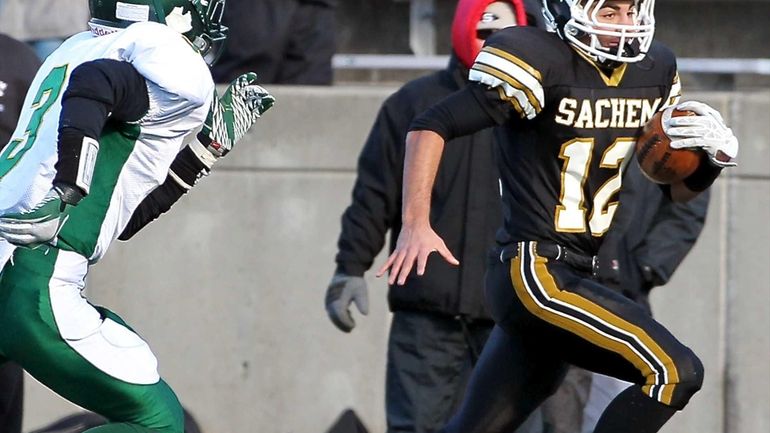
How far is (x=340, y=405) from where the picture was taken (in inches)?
260

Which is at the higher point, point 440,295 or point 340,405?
point 440,295

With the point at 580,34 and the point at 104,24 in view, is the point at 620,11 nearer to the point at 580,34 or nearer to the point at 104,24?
the point at 580,34

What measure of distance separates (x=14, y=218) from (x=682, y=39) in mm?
6127

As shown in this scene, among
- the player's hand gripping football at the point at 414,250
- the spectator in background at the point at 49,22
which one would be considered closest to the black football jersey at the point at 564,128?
the player's hand gripping football at the point at 414,250

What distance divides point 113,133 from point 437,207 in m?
1.71

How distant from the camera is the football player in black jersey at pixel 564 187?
14.9ft

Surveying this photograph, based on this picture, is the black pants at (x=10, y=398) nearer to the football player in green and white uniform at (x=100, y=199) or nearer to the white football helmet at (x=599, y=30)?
the football player in green and white uniform at (x=100, y=199)

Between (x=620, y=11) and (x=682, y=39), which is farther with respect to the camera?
(x=682, y=39)

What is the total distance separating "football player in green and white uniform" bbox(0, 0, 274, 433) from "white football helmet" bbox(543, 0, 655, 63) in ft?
3.33

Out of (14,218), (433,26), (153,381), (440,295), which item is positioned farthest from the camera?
(433,26)

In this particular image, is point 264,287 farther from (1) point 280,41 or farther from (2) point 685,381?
(2) point 685,381

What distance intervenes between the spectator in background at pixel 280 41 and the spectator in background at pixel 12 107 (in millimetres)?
1358

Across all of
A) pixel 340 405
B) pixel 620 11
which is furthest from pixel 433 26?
pixel 620 11

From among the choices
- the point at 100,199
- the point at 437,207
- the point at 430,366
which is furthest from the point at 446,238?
the point at 100,199
